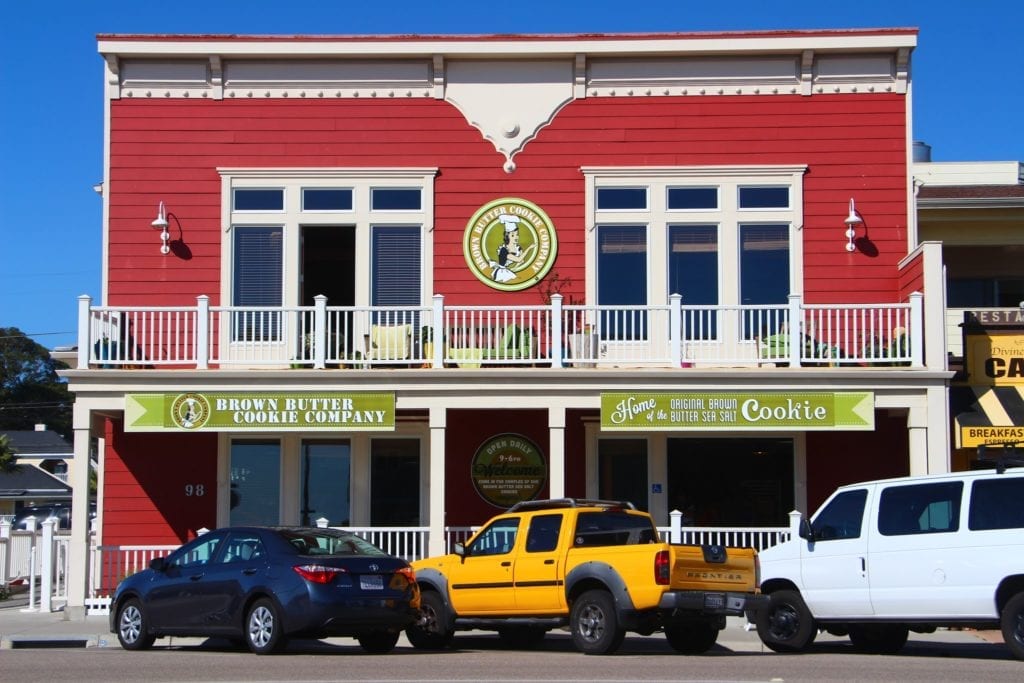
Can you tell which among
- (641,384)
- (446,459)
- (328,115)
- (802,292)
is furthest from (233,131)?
(802,292)

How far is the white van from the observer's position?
44.4 feet

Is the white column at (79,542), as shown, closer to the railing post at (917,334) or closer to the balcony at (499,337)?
the balcony at (499,337)

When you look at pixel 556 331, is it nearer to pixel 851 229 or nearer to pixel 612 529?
pixel 612 529

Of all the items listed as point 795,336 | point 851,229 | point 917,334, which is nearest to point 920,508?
point 795,336

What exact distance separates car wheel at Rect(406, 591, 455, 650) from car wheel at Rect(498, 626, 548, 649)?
0.79 metres

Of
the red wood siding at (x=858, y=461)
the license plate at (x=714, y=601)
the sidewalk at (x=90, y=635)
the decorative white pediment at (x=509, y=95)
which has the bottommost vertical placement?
the sidewalk at (x=90, y=635)

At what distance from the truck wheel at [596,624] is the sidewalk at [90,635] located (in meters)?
2.51

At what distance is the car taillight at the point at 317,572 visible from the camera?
45.5ft

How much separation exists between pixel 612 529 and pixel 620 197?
8472 mm

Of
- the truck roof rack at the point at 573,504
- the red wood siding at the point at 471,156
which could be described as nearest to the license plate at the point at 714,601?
the truck roof rack at the point at 573,504

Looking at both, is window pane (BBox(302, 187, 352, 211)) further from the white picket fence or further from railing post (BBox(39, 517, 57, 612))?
railing post (BBox(39, 517, 57, 612))

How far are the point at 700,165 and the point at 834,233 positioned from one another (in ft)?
7.87

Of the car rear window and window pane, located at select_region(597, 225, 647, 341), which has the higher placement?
window pane, located at select_region(597, 225, 647, 341)

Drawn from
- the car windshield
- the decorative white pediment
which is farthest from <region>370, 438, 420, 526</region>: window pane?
the car windshield
